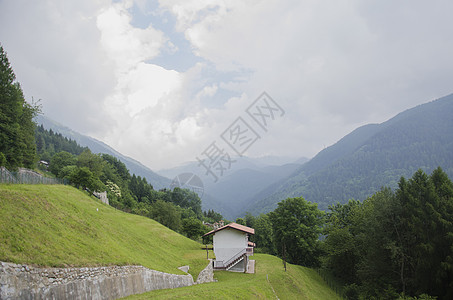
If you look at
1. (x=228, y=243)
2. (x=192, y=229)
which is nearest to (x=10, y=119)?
(x=228, y=243)

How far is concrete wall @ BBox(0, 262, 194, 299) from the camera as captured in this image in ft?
36.0

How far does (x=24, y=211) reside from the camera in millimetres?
15273

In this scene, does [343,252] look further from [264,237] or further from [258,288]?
[264,237]

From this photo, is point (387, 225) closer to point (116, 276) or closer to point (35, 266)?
point (116, 276)

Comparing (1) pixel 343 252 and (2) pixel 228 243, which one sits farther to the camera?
(1) pixel 343 252

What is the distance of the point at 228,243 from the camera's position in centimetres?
4047

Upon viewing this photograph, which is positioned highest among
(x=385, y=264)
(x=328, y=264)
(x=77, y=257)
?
(x=77, y=257)

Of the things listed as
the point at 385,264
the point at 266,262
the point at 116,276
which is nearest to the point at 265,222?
the point at 266,262

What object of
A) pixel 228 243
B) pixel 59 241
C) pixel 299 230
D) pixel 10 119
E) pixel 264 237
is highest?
pixel 10 119

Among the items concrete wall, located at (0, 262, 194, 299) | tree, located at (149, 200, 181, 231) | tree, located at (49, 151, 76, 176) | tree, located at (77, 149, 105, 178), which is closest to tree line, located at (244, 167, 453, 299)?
concrete wall, located at (0, 262, 194, 299)

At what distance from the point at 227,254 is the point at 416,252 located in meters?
23.8

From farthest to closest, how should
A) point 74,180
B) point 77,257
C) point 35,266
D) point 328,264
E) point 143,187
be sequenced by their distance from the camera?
point 143,187 < point 74,180 < point 328,264 < point 77,257 < point 35,266

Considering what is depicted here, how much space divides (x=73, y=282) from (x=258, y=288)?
687 inches

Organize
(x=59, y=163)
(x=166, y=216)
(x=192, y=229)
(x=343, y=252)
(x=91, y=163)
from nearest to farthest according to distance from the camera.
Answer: (x=343, y=252) < (x=192, y=229) < (x=166, y=216) < (x=91, y=163) < (x=59, y=163)
